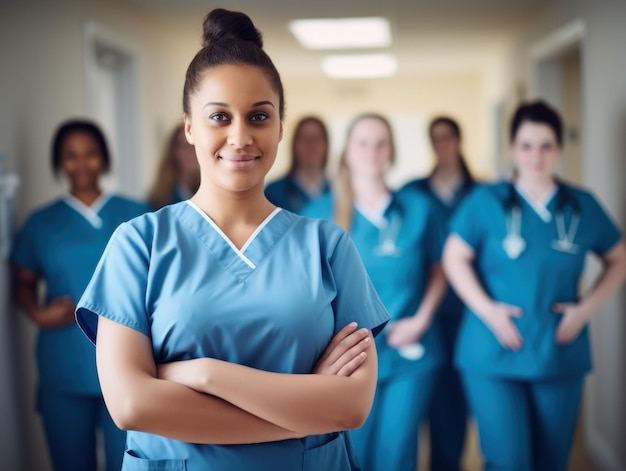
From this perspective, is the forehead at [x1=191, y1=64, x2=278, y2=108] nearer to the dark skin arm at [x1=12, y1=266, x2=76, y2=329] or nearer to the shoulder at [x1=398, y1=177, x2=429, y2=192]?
the dark skin arm at [x1=12, y1=266, x2=76, y2=329]

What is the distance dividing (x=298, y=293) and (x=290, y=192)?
2228 mm

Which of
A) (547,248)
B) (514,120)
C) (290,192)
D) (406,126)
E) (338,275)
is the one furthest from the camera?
(406,126)

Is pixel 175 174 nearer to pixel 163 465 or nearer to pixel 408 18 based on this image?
pixel 163 465

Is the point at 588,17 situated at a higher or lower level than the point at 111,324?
higher

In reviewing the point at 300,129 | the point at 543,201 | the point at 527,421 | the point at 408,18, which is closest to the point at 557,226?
the point at 543,201

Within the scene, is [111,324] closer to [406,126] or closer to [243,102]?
[243,102]

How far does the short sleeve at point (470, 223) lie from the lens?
2600mm

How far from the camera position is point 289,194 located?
341 cm

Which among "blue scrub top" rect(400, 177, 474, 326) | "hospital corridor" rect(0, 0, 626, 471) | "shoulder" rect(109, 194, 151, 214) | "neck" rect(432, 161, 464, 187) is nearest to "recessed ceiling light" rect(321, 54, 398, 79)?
"hospital corridor" rect(0, 0, 626, 471)

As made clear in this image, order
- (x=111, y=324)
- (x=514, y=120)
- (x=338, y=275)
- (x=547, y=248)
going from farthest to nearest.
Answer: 1. (x=514, y=120)
2. (x=547, y=248)
3. (x=338, y=275)
4. (x=111, y=324)

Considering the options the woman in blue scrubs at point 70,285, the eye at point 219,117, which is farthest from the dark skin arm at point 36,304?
the eye at point 219,117

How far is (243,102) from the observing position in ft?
3.92

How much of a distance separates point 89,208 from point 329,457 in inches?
67.5

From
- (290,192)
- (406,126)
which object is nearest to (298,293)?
(290,192)
